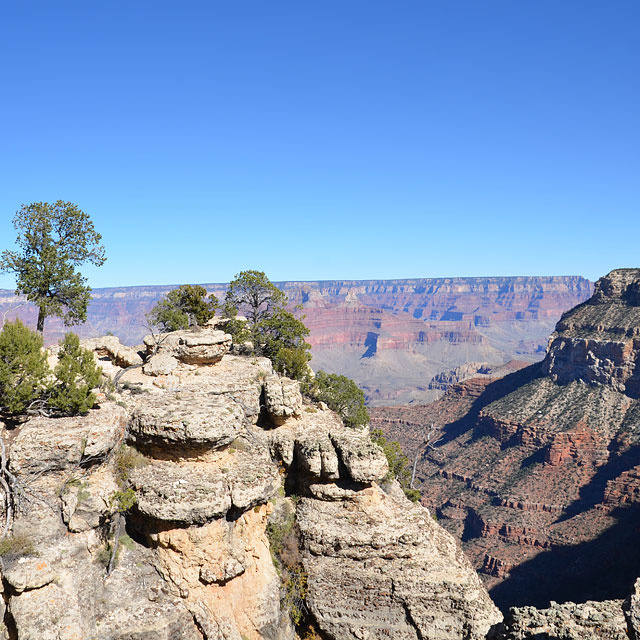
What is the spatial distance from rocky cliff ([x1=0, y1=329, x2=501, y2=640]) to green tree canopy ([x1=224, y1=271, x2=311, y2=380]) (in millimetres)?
13927

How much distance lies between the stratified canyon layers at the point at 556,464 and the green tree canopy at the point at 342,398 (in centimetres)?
2310

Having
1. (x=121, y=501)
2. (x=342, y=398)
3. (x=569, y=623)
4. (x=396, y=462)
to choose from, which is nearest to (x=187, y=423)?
(x=121, y=501)

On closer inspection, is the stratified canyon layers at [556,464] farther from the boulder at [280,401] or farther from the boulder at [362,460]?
the boulder at [362,460]

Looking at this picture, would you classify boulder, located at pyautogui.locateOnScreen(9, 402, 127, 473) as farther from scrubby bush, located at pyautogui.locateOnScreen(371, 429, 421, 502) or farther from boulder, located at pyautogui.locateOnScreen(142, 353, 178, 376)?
scrubby bush, located at pyautogui.locateOnScreen(371, 429, 421, 502)

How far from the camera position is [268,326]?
44406 millimetres

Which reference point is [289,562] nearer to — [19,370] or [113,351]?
[19,370]

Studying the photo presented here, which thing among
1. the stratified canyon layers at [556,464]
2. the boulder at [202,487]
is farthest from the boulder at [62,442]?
the stratified canyon layers at [556,464]

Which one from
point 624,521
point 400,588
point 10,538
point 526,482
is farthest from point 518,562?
point 10,538

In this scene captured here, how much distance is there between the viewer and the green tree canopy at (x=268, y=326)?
40500 mm

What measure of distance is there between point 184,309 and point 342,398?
16.6 meters

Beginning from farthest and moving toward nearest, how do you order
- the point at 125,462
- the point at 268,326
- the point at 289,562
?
the point at 268,326
the point at 289,562
the point at 125,462

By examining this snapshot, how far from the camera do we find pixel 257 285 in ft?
154

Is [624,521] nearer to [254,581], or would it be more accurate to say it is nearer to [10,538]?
[254,581]

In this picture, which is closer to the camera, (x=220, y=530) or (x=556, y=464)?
(x=220, y=530)
